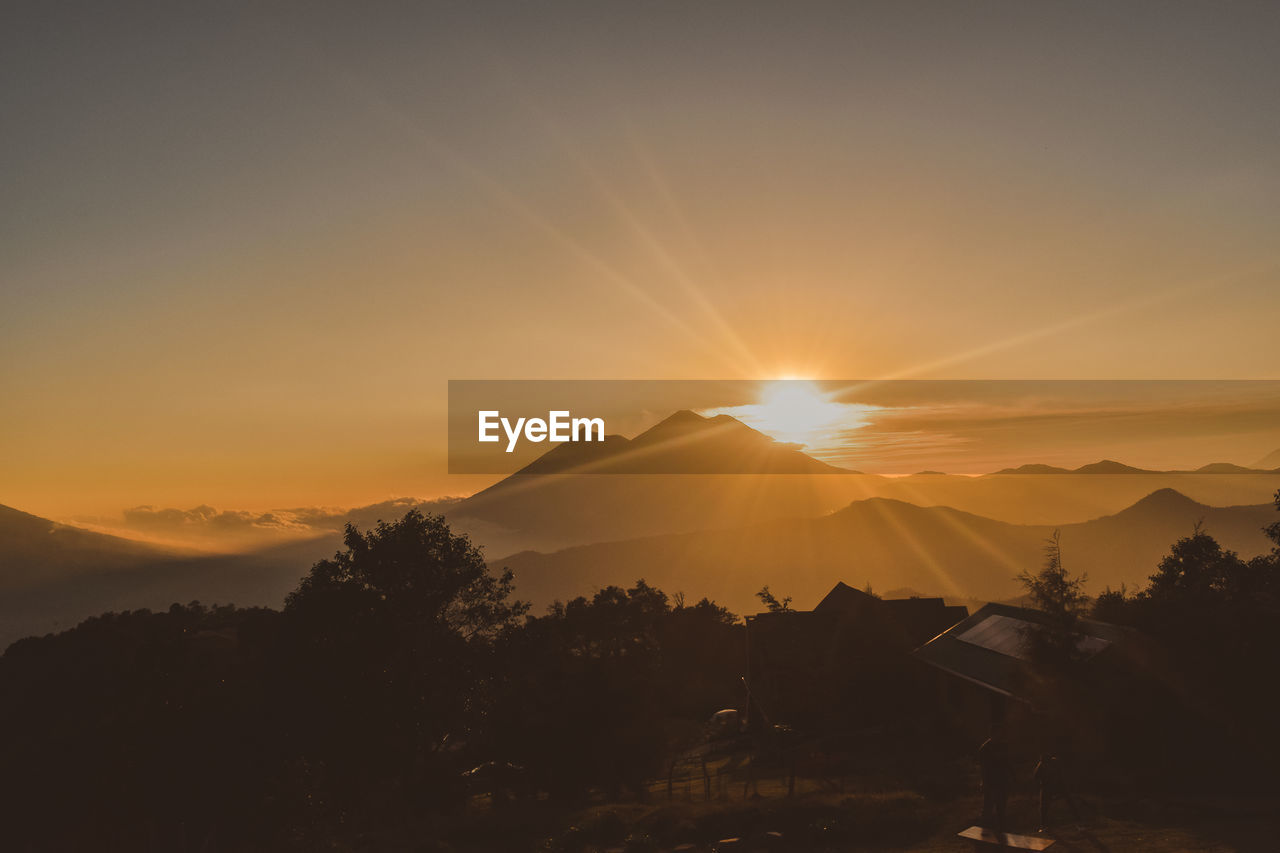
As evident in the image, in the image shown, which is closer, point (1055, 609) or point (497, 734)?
point (1055, 609)

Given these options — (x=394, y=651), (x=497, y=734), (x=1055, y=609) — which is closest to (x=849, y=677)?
(x=1055, y=609)

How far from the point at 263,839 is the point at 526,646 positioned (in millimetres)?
17197

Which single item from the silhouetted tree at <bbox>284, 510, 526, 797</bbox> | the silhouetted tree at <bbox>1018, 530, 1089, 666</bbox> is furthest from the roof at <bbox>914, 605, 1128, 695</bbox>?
the silhouetted tree at <bbox>284, 510, 526, 797</bbox>

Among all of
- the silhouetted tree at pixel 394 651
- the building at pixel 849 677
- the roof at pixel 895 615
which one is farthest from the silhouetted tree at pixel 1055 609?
the silhouetted tree at pixel 394 651

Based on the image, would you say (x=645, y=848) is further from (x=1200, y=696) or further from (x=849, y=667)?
(x=849, y=667)

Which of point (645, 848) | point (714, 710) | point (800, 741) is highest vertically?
point (645, 848)

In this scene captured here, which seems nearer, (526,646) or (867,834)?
(867,834)

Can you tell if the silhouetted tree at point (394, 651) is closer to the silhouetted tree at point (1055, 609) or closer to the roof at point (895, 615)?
the roof at point (895, 615)

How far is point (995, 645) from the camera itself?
132 ft

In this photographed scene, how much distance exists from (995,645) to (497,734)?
2507cm

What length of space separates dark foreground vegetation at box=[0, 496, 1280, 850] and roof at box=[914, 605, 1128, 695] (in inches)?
58.3

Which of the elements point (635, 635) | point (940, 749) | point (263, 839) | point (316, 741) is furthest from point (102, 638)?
point (940, 749)

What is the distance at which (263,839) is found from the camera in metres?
33.9

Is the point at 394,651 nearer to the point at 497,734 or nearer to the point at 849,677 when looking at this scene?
the point at 497,734
